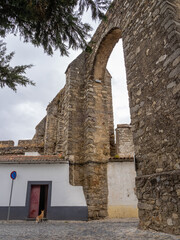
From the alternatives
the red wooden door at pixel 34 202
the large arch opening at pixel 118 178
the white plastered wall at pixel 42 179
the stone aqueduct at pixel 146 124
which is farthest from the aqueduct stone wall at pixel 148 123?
the red wooden door at pixel 34 202

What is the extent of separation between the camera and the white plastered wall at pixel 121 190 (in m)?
6.60

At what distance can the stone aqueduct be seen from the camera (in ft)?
10.7

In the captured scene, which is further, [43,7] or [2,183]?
[2,183]

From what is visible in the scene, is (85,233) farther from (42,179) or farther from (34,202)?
(34,202)

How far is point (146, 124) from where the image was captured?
4.03 meters

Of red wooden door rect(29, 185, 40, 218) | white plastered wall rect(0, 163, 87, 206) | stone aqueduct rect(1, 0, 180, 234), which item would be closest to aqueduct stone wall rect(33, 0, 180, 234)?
stone aqueduct rect(1, 0, 180, 234)

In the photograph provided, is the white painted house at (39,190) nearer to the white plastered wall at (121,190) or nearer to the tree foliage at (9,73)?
the white plastered wall at (121,190)

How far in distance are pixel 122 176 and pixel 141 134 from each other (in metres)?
3.46

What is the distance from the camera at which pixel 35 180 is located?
6.91 m

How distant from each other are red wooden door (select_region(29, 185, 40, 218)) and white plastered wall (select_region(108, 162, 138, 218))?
2.71 m

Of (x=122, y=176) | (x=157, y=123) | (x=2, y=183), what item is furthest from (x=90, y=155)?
(x=157, y=123)

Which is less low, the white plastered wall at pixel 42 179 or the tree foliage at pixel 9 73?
the tree foliage at pixel 9 73

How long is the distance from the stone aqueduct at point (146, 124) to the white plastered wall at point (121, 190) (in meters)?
0.27

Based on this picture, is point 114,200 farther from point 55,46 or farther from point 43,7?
point 43,7
